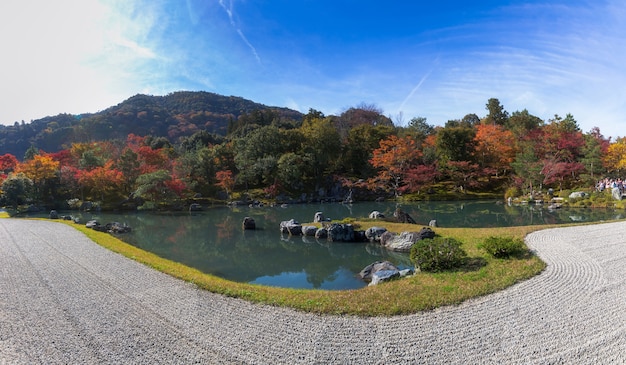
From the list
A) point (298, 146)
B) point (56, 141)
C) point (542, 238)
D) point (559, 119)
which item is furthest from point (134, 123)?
point (542, 238)

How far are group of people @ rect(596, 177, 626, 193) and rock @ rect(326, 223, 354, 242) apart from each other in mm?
25900

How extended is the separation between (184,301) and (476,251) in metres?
9.14

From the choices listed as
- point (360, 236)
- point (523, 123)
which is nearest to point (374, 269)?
point (360, 236)

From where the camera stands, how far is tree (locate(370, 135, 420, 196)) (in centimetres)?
3900

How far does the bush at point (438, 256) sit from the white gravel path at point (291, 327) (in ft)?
6.65

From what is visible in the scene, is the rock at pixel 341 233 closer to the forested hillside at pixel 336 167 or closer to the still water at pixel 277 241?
the still water at pixel 277 241

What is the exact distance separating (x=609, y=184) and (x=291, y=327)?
1473 inches

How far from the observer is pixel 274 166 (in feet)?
135

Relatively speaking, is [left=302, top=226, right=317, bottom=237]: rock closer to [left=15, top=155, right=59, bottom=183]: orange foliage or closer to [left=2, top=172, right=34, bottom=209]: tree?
[left=2, top=172, right=34, bottom=209]: tree

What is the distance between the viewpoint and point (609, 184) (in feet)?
103

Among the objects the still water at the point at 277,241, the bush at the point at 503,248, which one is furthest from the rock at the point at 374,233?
the bush at the point at 503,248

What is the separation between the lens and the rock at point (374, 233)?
16.8 metres

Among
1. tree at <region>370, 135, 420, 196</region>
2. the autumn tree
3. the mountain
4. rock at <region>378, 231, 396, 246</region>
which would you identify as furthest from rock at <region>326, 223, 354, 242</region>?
the mountain

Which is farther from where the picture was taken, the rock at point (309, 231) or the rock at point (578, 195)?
the rock at point (578, 195)
